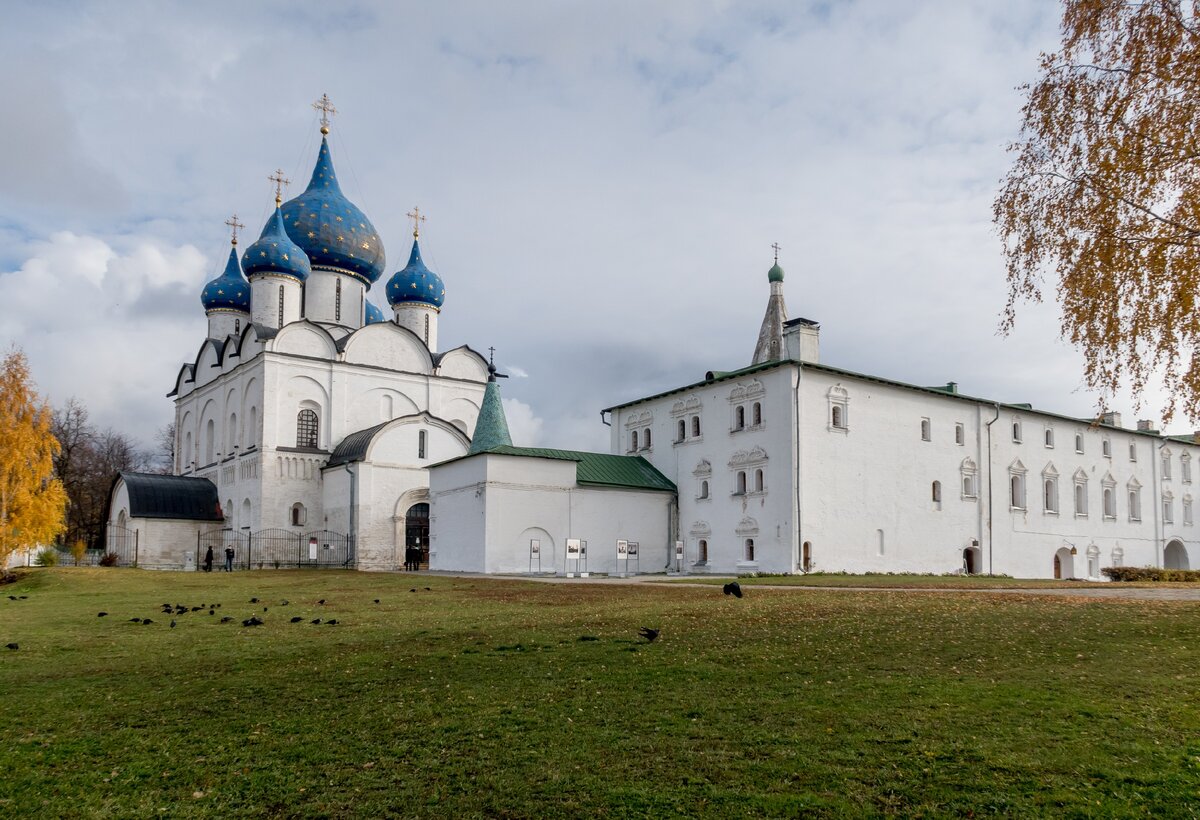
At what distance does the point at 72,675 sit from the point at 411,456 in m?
32.7

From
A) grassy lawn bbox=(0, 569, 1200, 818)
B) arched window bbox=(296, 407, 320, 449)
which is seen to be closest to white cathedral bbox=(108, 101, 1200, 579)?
arched window bbox=(296, 407, 320, 449)

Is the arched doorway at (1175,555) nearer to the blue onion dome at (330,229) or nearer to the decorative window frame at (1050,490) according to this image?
the decorative window frame at (1050,490)

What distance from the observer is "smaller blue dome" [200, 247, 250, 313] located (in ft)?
162

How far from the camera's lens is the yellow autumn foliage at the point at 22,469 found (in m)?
24.5

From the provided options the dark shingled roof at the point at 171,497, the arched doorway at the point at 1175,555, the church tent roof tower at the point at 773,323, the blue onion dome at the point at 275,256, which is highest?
the blue onion dome at the point at 275,256

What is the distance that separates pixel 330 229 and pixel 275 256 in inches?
145

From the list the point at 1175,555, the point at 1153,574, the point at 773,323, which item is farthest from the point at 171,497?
the point at 1175,555

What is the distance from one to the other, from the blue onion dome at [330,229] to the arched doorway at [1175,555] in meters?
43.0

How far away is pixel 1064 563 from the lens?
3909 centimetres

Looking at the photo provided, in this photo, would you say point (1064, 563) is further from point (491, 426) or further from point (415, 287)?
point (415, 287)

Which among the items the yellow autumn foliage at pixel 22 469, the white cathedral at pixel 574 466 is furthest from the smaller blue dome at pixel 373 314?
the yellow autumn foliage at pixel 22 469

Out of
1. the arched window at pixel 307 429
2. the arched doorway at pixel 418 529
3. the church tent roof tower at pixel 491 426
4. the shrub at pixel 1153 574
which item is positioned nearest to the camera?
the shrub at pixel 1153 574

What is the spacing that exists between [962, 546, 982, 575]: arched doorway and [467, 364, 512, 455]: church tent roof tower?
18.2 meters

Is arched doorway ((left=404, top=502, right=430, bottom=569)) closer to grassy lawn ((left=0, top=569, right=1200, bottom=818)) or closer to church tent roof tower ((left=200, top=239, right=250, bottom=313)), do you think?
church tent roof tower ((left=200, top=239, right=250, bottom=313))
